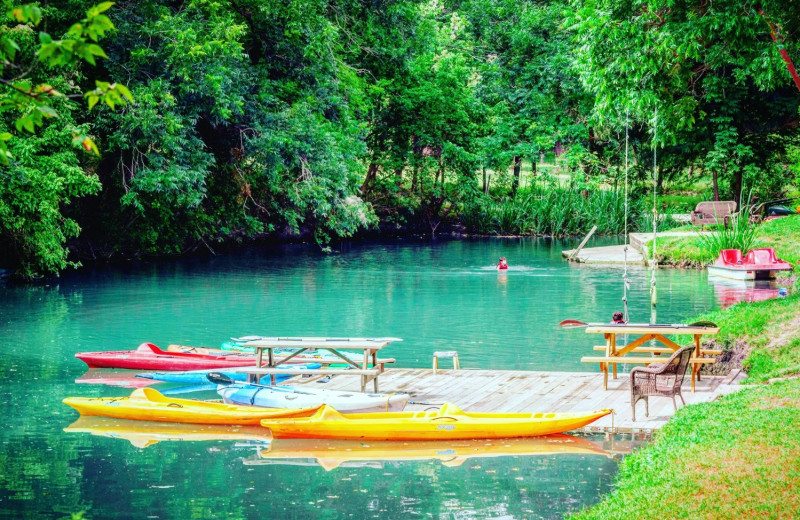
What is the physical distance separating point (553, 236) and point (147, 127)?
24189mm

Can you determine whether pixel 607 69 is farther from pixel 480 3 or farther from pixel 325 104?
pixel 480 3

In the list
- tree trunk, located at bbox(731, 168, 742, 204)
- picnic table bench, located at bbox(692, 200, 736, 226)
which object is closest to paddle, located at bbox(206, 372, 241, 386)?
picnic table bench, located at bbox(692, 200, 736, 226)

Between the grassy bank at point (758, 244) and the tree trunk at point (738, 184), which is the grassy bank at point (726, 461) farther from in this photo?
the tree trunk at point (738, 184)

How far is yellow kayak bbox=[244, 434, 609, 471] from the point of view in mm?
10398

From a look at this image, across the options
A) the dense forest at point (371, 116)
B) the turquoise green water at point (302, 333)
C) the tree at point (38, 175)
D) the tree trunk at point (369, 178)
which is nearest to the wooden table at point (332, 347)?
the turquoise green water at point (302, 333)

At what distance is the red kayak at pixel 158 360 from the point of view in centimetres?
1548

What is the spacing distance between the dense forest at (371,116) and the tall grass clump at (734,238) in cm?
324

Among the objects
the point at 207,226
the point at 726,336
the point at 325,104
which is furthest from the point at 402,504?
the point at 207,226

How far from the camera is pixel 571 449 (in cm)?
1052

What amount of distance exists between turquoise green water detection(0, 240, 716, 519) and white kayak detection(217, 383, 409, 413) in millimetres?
1408

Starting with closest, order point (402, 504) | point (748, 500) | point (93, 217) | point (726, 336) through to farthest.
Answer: point (748, 500)
point (402, 504)
point (726, 336)
point (93, 217)

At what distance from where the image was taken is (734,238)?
92.2 feet

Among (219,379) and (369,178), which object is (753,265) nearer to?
(219,379)

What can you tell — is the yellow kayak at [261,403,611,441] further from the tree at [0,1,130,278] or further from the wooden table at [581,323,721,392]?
the tree at [0,1,130,278]
